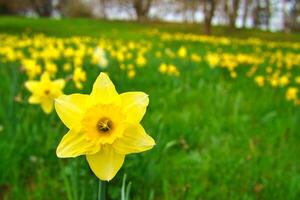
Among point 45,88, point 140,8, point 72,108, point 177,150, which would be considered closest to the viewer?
point 72,108

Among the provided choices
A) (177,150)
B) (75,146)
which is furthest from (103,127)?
(177,150)

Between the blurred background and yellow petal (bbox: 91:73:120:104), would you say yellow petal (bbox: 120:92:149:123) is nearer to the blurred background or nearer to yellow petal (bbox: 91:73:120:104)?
yellow petal (bbox: 91:73:120:104)

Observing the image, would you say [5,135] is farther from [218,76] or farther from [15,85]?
[218,76]

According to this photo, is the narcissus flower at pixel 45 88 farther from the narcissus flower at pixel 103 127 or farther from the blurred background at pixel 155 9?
the blurred background at pixel 155 9

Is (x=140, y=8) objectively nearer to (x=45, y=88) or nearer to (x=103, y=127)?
(x=45, y=88)

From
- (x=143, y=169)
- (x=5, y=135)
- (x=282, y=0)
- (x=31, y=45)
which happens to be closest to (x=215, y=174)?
(x=143, y=169)

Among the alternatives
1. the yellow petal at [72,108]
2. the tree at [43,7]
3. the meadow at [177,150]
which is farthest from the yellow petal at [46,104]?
the tree at [43,7]
